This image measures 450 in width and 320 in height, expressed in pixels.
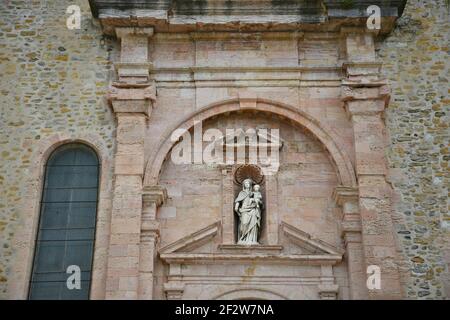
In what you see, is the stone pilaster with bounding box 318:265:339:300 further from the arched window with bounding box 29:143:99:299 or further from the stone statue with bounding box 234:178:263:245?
the arched window with bounding box 29:143:99:299

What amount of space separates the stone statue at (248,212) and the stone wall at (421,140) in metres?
2.34

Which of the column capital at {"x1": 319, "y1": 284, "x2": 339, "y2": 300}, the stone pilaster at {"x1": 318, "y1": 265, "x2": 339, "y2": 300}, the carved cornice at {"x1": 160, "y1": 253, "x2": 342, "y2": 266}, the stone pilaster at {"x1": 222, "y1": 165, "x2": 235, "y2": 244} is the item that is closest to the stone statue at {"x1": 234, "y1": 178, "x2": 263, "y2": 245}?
the stone pilaster at {"x1": 222, "y1": 165, "x2": 235, "y2": 244}

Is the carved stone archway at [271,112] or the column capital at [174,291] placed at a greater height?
the carved stone archway at [271,112]

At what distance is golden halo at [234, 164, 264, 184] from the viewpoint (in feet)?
48.3

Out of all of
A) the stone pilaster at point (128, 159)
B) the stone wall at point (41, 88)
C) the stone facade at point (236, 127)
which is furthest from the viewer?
the stone wall at point (41, 88)

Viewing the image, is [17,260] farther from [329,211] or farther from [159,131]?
[329,211]

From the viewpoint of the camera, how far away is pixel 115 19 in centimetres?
1527

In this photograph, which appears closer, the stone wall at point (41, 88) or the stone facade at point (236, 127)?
the stone facade at point (236, 127)

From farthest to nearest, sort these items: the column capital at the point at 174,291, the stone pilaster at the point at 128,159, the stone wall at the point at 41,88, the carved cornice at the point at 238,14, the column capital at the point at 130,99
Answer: the carved cornice at the point at 238,14
the column capital at the point at 130,99
the stone wall at the point at 41,88
the column capital at the point at 174,291
the stone pilaster at the point at 128,159

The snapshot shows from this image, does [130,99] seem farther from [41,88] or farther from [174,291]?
[174,291]

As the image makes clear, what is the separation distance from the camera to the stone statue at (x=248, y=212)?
14.0m

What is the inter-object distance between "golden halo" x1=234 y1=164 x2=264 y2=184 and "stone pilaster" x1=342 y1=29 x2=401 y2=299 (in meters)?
1.74

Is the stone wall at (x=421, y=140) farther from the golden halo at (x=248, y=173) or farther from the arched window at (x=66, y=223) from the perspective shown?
the arched window at (x=66, y=223)

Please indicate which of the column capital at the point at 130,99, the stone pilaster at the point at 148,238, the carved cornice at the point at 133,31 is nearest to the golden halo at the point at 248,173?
the stone pilaster at the point at 148,238
